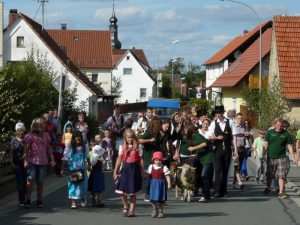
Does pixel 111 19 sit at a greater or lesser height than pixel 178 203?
greater

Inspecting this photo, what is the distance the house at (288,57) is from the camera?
38.8 meters

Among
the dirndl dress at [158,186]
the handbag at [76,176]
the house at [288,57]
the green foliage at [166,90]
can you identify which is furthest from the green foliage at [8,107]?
the green foliage at [166,90]

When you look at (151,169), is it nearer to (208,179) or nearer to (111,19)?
(208,179)

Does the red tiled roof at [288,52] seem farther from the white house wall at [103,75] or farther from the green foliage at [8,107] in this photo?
the white house wall at [103,75]

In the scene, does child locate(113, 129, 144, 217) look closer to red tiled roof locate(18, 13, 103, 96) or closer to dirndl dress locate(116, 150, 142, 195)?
dirndl dress locate(116, 150, 142, 195)

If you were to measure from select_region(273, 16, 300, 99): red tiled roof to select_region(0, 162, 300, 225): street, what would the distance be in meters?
23.3

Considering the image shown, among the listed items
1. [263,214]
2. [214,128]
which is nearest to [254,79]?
[214,128]

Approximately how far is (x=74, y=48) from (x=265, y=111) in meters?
51.2

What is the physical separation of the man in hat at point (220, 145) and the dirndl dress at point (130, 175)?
3.10 m

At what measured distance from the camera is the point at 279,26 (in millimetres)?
41312

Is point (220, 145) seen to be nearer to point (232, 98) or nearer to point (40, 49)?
point (40, 49)

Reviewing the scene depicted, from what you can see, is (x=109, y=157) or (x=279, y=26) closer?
(x=109, y=157)

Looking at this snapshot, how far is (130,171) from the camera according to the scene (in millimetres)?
12469

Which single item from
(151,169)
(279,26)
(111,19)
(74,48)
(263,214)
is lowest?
(263,214)
